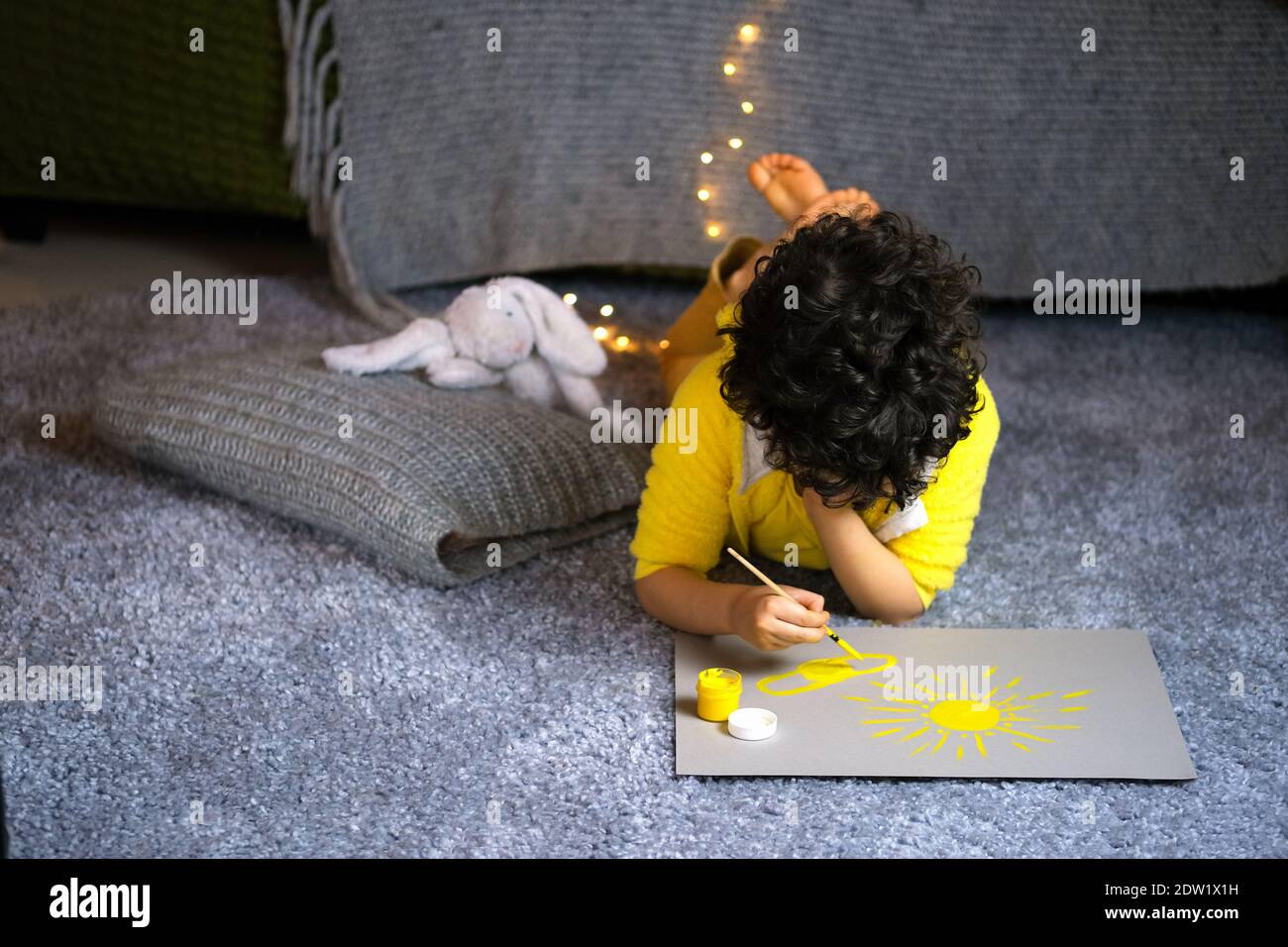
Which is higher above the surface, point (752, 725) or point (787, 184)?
point (787, 184)

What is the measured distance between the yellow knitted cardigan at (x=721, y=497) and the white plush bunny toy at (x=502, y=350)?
0.86 feet

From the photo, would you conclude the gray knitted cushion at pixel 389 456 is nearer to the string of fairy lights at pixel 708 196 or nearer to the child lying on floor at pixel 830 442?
the child lying on floor at pixel 830 442

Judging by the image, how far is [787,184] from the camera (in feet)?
4.50

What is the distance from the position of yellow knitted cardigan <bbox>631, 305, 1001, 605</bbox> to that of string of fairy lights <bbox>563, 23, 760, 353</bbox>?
437mm

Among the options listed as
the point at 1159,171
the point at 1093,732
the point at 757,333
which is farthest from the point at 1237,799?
the point at 1159,171

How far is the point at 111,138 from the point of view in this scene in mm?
1662

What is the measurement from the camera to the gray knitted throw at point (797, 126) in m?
1.56

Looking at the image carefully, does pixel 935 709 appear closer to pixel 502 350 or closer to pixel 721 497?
pixel 721 497

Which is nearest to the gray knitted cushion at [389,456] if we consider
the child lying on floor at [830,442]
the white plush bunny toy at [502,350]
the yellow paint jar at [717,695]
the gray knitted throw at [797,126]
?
the white plush bunny toy at [502,350]

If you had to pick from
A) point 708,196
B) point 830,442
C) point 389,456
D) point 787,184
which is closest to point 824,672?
point 830,442

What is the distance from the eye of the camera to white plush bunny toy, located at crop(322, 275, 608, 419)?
129cm

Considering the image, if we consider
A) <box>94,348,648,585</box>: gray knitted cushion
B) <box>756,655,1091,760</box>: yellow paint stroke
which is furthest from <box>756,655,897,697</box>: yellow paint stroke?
<box>94,348,648,585</box>: gray knitted cushion

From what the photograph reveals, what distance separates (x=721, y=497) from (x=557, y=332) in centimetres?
33
